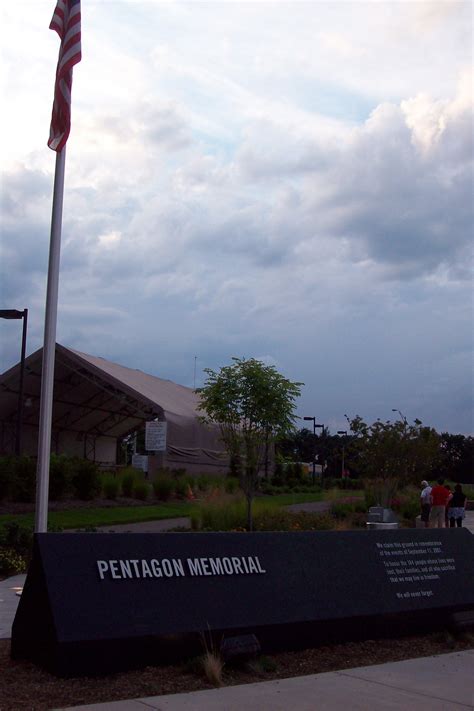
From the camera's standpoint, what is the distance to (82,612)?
694 cm

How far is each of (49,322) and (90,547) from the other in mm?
4191

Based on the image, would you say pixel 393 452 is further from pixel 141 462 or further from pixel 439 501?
pixel 141 462

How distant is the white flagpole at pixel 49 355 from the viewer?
10.4 metres

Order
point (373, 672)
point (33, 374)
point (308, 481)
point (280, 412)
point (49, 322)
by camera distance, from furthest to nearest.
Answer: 1. point (308, 481)
2. point (33, 374)
3. point (280, 412)
4. point (49, 322)
5. point (373, 672)

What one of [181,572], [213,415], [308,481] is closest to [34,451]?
[308,481]

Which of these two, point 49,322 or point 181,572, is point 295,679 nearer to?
point 181,572

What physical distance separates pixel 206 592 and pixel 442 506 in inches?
688

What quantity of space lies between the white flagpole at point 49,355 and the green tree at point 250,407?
9924mm

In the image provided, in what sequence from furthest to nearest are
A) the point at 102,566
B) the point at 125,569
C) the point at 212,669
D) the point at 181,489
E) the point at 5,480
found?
the point at 181,489, the point at 5,480, the point at 125,569, the point at 102,566, the point at 212,669

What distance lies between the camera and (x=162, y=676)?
7082mm

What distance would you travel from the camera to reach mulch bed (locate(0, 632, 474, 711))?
6.35 metres

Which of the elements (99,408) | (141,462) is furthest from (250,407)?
(99,408)

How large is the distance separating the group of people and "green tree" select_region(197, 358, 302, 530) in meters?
5.55

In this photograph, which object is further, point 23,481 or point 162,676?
point 23,481
